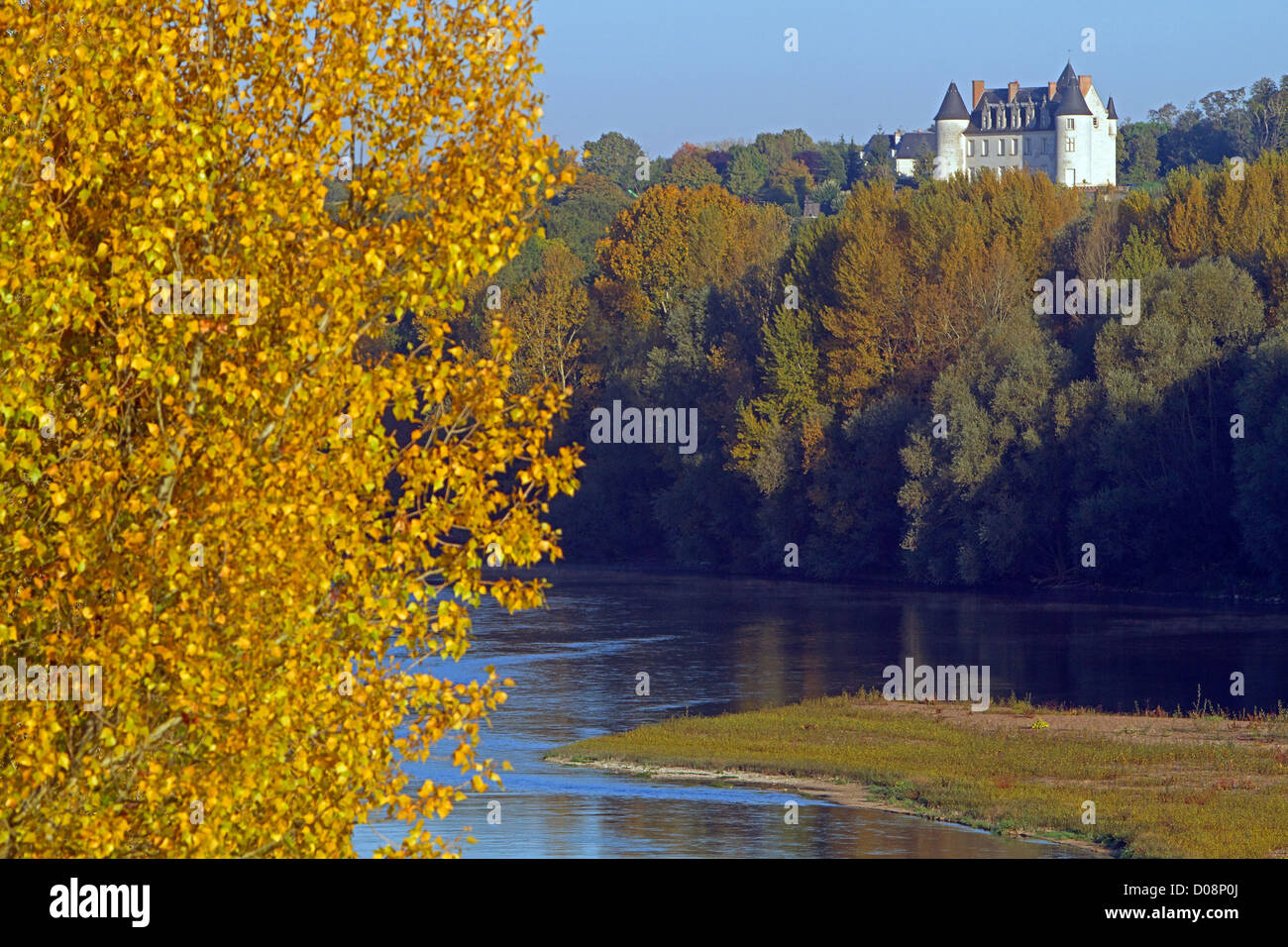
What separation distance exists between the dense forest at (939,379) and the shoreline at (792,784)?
118 feet

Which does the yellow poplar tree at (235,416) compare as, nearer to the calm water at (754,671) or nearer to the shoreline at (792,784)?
the calm water at (754,671)

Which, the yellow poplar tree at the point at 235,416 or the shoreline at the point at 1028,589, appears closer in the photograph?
the yellow poplar tree at the point at 235,416

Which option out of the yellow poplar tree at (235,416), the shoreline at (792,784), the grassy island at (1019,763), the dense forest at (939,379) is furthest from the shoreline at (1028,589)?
the yellow poplar tree at (235,416)

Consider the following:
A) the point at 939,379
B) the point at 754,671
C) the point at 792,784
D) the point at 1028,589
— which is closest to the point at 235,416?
the point at 792,784

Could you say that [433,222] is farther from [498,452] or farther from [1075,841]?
[1075,841]

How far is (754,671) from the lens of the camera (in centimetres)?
5234

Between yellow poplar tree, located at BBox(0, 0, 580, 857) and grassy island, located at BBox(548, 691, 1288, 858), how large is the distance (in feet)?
62.0

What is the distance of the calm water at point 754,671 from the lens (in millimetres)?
29922

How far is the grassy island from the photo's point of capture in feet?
98.9

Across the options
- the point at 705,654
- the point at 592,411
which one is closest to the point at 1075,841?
the point at 705,654

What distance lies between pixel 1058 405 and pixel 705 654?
82.9ft

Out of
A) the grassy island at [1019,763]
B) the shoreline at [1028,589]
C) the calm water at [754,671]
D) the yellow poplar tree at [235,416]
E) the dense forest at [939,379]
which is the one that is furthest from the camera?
the dense forest at [939,379]

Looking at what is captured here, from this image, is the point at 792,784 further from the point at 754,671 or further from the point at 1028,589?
the point at 1028,589

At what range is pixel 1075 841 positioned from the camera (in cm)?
2945
